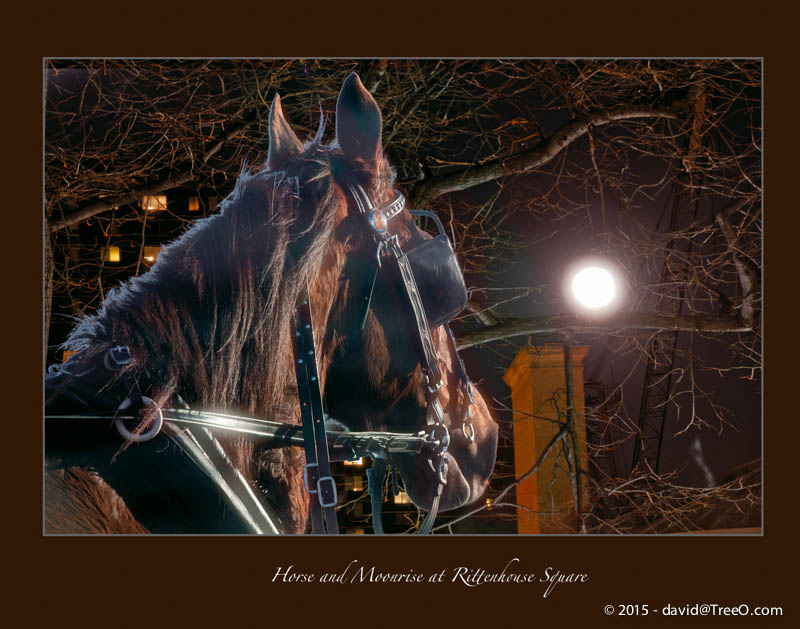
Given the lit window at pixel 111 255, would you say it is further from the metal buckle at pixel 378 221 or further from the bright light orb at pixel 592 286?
the bright light orb at pixel 592 286

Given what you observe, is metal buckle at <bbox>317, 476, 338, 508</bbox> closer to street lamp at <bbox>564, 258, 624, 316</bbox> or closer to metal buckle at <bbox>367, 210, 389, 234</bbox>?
metal buckle at <bbox>367, 210, 389, 234</bbox>

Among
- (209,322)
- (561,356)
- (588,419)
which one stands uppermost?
(561,356)

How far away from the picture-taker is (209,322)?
2086 mm

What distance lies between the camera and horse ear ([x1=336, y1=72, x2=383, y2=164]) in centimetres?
245

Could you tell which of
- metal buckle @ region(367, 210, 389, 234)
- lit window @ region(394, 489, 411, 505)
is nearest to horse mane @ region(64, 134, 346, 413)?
metal buckle @ region(367, 210, 389, 234)

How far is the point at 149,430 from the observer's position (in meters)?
2.14

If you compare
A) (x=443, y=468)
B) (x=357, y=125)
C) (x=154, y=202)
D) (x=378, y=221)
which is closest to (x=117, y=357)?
(x=378, y=221)

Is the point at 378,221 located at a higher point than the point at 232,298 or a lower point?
higher

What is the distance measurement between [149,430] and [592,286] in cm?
210

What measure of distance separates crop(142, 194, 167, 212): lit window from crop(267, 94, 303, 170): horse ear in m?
1.09

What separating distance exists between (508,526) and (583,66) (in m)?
2.05

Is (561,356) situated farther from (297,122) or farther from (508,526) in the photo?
(297,122)

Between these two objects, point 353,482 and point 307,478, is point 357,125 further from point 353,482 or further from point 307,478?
point 353,482

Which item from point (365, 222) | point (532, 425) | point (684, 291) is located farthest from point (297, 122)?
point (684, 291)
